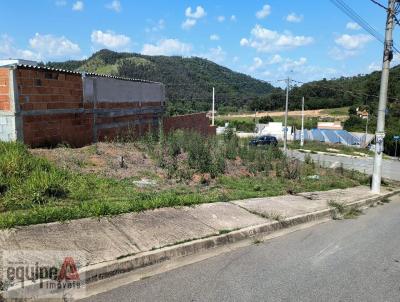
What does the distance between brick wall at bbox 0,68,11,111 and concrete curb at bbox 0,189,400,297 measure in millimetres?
6429

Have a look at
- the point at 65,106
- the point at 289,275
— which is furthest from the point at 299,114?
the point at 289,275

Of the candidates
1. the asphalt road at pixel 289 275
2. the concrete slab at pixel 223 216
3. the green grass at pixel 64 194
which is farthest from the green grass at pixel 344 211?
the concrete slab at pixel 223 216

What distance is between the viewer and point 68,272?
4.64 m

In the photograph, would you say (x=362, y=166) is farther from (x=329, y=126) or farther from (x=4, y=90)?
(x=329, y=126)

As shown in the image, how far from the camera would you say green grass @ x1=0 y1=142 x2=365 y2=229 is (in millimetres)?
6188

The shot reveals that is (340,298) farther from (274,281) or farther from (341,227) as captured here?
(341,227)

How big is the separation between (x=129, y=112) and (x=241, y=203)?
8633 mm

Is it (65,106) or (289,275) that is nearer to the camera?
(289,275)

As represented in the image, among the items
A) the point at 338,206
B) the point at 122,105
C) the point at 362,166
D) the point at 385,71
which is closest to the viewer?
the point at 338,206

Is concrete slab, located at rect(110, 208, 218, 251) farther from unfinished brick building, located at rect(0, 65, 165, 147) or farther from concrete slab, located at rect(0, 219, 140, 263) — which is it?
unfinished brick building, located at rect(0, 65, 165, 147)

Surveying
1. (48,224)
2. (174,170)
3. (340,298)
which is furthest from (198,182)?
(340,298)

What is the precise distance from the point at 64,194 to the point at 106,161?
11.4 ft

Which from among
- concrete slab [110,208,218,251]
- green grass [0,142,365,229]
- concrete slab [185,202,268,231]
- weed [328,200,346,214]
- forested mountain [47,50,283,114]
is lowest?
weed [328,200,346,214]

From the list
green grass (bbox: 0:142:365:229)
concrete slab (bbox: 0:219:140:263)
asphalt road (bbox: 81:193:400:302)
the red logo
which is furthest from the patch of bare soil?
the red logo
